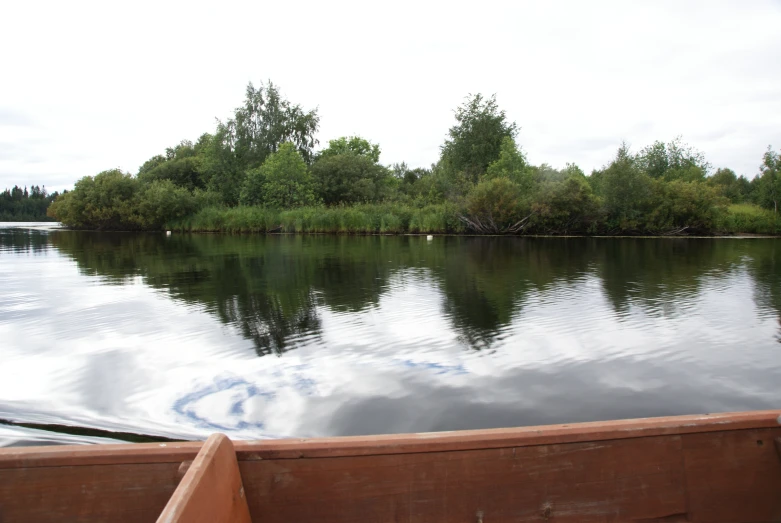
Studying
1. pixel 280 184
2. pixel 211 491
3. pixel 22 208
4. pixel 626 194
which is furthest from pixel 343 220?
pixel 22 208

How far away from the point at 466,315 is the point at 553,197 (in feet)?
87.9

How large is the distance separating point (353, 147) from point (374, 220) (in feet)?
103

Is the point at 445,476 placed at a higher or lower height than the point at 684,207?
lower

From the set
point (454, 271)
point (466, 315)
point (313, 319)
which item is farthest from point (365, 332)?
point (454, 271)

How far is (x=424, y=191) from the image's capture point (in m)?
66.3

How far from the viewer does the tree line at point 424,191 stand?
113ft

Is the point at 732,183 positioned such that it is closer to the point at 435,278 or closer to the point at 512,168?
the point at 512,168

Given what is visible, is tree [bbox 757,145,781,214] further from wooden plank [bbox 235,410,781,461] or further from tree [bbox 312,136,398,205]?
wooden plank [bbox 235,410,781,461]

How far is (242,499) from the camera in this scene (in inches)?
93.4

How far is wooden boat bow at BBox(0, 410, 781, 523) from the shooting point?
229cm

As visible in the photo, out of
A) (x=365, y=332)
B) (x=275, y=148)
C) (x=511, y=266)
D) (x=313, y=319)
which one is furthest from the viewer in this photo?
(x=275, y=148)

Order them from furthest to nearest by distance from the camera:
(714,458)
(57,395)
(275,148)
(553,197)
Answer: (275,148) → (553,197) → (57,395) → (714,458)

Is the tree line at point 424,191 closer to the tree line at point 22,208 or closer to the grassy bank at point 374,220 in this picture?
the grassy bank at point 374,220

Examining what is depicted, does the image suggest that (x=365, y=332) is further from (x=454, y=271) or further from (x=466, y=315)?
(x=454, y=271)
